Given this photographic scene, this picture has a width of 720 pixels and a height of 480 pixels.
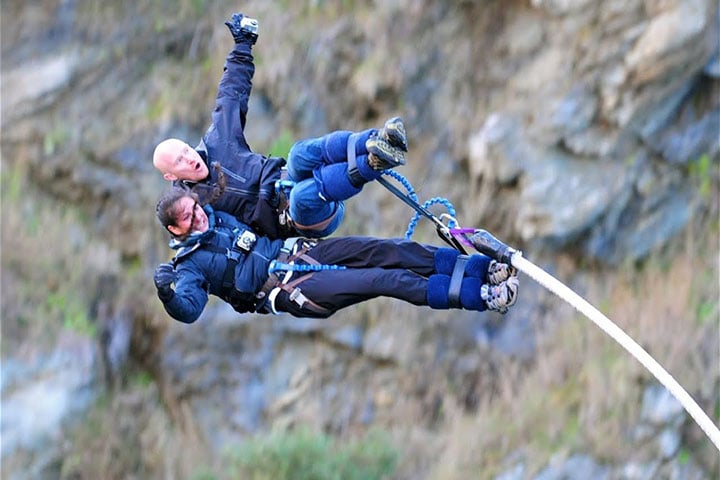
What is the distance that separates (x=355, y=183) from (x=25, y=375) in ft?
20.8

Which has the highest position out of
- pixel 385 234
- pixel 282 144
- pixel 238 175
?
pixel 282 144

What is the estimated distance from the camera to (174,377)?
426 inches

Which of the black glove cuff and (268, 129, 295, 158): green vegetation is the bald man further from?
(268, 129, 295, 158): green vegetation

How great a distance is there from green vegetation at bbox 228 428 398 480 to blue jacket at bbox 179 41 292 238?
4.93 m

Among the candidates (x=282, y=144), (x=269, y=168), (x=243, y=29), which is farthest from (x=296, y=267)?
(x=282, y=144)

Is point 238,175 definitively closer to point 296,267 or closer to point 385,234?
point 296,267

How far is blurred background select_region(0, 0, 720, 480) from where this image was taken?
9391mm

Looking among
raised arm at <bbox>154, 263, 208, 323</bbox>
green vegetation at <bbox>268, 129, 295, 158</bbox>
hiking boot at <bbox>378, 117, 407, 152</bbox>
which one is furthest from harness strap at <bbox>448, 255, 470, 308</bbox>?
green vegetation at <bbox>268, 129, 295, 158</bbox>

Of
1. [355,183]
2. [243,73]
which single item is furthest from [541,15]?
[355,183]

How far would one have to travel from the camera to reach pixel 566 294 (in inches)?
172

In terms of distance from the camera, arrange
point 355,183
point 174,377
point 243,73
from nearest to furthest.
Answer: point 355,183
point 243,73
point 174,377

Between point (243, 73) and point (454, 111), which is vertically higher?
point (454, 111)

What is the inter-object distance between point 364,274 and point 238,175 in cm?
83

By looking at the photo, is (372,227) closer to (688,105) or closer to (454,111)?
(454,111)
